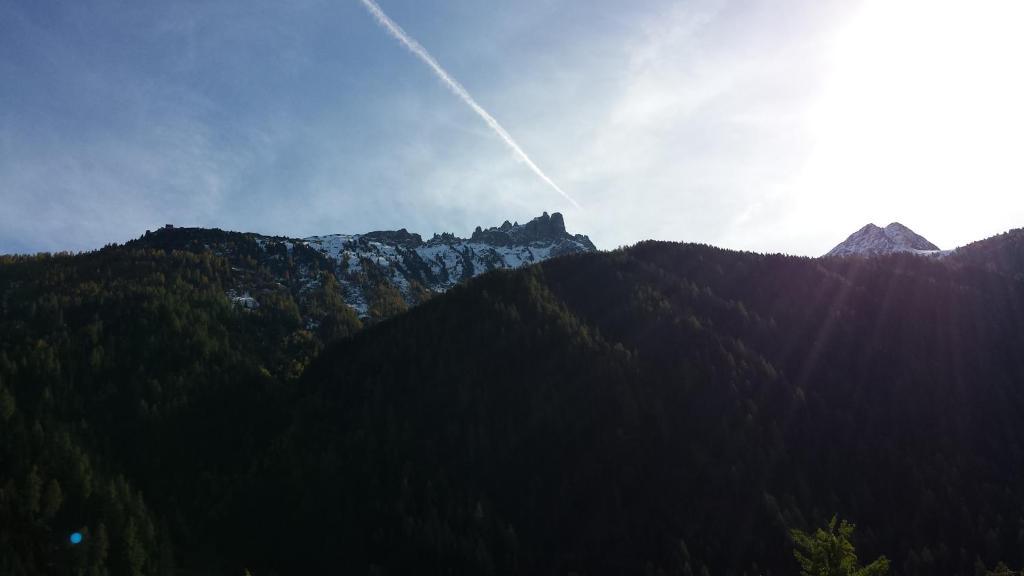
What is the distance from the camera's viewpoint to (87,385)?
184m

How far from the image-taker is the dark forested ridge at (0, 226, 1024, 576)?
14025 cm

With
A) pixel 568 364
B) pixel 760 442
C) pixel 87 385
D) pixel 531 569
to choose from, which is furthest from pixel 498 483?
pixel 87 385

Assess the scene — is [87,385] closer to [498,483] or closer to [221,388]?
[221,388]

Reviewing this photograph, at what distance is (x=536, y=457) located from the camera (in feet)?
549

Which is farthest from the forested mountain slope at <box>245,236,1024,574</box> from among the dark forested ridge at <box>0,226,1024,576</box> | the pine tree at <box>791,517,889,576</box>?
the pine tree at <box>791,517,889,576</box>

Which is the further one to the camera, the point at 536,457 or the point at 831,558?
the point at 536,457

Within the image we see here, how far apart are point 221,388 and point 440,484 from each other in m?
81.5

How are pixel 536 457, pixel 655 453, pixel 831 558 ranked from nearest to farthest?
pixel 831 558
pixel 655 453
pixel 536 457

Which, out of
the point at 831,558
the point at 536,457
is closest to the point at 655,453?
the point at 536,457

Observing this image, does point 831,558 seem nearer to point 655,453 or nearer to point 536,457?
point 655,453

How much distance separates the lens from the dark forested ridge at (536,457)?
140 m

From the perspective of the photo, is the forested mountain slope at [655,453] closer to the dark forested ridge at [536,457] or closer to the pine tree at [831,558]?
the dark forested ridge at [536,457]

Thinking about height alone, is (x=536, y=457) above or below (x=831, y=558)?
above

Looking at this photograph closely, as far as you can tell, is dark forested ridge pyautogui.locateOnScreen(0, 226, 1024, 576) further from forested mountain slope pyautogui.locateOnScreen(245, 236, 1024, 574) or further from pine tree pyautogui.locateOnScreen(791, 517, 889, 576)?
pine tree pyautogui.locateOnScreen(791, 517, 889, 576)
